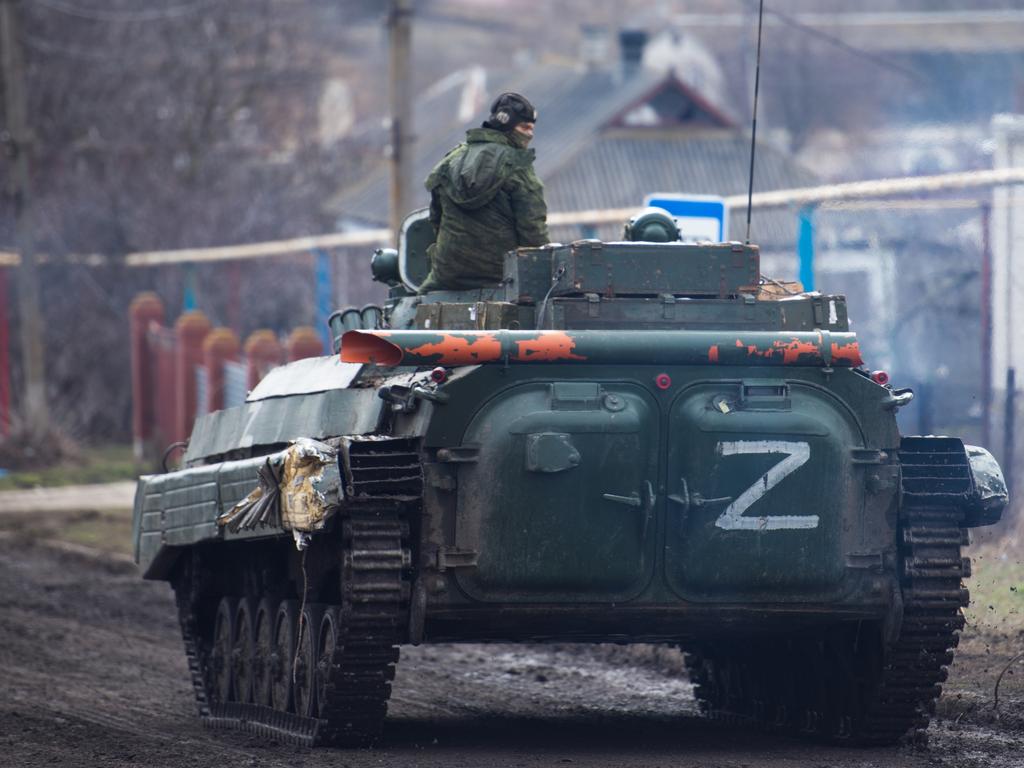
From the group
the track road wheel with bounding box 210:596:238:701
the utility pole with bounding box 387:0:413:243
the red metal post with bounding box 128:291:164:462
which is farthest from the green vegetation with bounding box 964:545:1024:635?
the red metal post with bounding box 128:291:164:462

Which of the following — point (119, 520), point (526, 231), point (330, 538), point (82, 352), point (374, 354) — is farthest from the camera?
point (82, 352)

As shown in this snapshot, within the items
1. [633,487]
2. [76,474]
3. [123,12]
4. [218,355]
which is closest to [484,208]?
[633,487]

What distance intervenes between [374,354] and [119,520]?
37.2 feet

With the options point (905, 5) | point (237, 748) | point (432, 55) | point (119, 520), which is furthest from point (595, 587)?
point (432, 55)

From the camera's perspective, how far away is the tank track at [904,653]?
844cm

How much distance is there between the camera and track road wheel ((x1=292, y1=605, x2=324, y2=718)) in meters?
9.12

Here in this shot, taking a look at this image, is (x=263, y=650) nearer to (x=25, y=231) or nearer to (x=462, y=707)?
(x=462, y=707)

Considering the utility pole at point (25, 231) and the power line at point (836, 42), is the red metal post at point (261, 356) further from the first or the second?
the utility pole at point (25, 231)

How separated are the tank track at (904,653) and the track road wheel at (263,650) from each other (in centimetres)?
238

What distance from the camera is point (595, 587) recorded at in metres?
8.31

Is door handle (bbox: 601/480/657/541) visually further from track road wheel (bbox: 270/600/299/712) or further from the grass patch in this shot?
the grass patch

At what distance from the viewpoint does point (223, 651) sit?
437 inches

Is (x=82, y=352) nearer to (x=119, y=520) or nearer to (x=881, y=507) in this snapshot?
(x=119, y=520)

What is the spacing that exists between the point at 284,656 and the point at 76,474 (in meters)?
13.3
